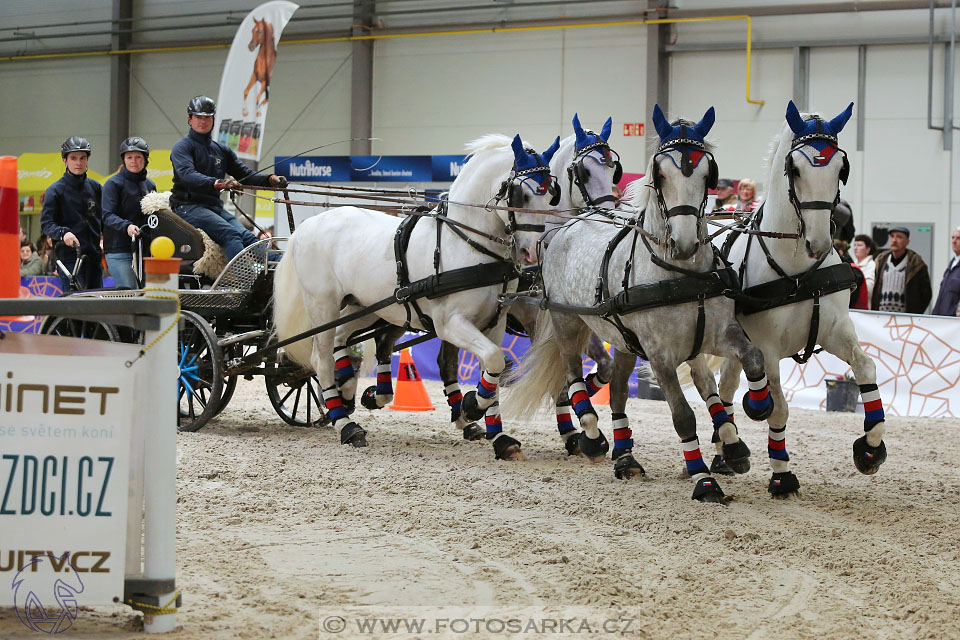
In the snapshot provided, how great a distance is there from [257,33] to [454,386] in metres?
8.70

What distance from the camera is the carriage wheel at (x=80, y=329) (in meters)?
6.83

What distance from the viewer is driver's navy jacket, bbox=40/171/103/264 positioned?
7770 mm

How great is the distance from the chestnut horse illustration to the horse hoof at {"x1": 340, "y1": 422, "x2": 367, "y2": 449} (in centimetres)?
835

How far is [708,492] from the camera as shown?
5.02 m

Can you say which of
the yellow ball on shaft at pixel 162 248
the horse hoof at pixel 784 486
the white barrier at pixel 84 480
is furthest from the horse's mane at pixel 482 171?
the white barrier at pixel 84 480

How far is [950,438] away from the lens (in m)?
7.80

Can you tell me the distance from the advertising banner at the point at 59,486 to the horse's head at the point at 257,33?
473 inches

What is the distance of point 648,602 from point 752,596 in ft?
1.33

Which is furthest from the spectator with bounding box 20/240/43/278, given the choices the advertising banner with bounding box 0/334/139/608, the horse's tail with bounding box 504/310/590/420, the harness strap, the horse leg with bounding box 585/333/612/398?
the advertising banner with bounding box 0/334/139/608

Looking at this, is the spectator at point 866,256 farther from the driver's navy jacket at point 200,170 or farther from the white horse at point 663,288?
the driver's navy jacket at point 200,170

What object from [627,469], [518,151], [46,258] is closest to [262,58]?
[46,258]

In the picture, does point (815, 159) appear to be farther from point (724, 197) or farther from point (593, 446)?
point (724, 197)

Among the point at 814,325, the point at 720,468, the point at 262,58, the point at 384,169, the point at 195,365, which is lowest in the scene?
the point at 720,468

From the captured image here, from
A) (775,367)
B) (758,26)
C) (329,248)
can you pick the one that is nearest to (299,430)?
(329,248)
